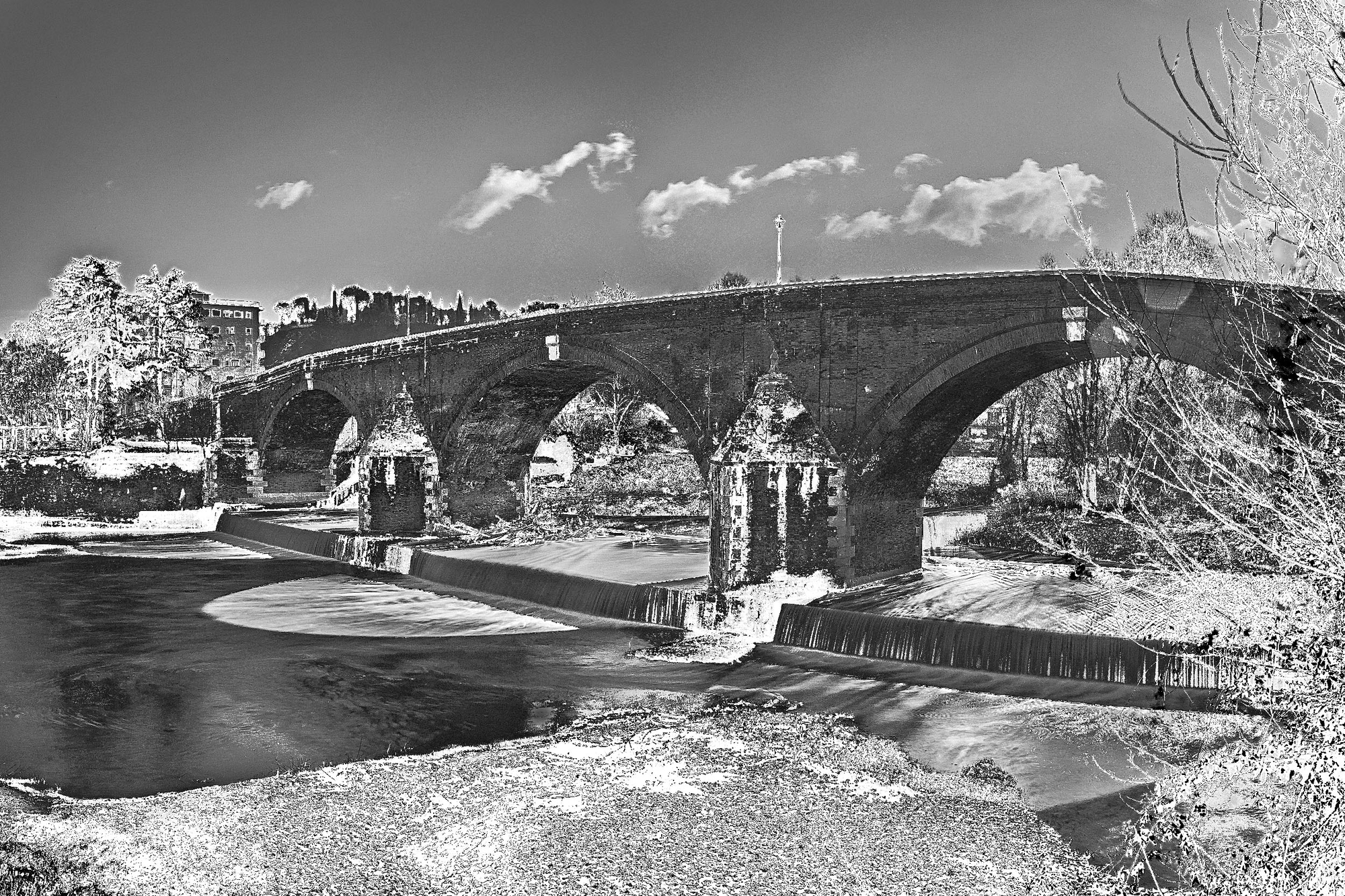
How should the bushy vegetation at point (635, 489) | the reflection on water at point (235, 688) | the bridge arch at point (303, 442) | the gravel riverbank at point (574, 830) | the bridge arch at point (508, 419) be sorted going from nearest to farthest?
the gravel riverbank at point (574, 830) → the reflection on water at point (235, 688) → the bridge arch at point (508, 419) → the bushy vegetation at point (635, 489) → the bridge arch at point (303, 442)

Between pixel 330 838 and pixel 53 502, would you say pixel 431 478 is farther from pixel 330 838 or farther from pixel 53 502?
pixel 330 838

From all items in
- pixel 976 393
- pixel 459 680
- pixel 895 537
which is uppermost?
pixel 976 393

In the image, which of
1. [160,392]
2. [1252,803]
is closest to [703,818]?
[1252,803]

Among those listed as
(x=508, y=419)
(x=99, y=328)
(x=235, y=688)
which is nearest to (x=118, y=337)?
(x=99, y=328)

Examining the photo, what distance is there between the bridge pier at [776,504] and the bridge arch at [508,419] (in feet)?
15.6

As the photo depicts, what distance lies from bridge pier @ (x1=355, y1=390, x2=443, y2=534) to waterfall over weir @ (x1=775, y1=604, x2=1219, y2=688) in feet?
47.6

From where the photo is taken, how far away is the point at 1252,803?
839 cm

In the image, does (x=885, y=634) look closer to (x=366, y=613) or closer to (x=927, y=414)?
(x=927, y=414)

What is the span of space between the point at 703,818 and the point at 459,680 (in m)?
6.19

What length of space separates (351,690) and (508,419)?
15869 millimetres

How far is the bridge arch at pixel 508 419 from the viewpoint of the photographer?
932 inches

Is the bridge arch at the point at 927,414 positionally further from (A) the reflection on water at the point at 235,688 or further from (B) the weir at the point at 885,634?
(A) the reflection on water at the point at 235,688

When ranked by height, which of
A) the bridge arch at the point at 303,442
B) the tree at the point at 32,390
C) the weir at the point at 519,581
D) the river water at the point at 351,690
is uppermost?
the tree at the point at 32,390

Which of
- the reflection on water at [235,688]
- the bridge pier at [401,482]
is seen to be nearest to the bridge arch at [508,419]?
the bridge pier at [401,482]
